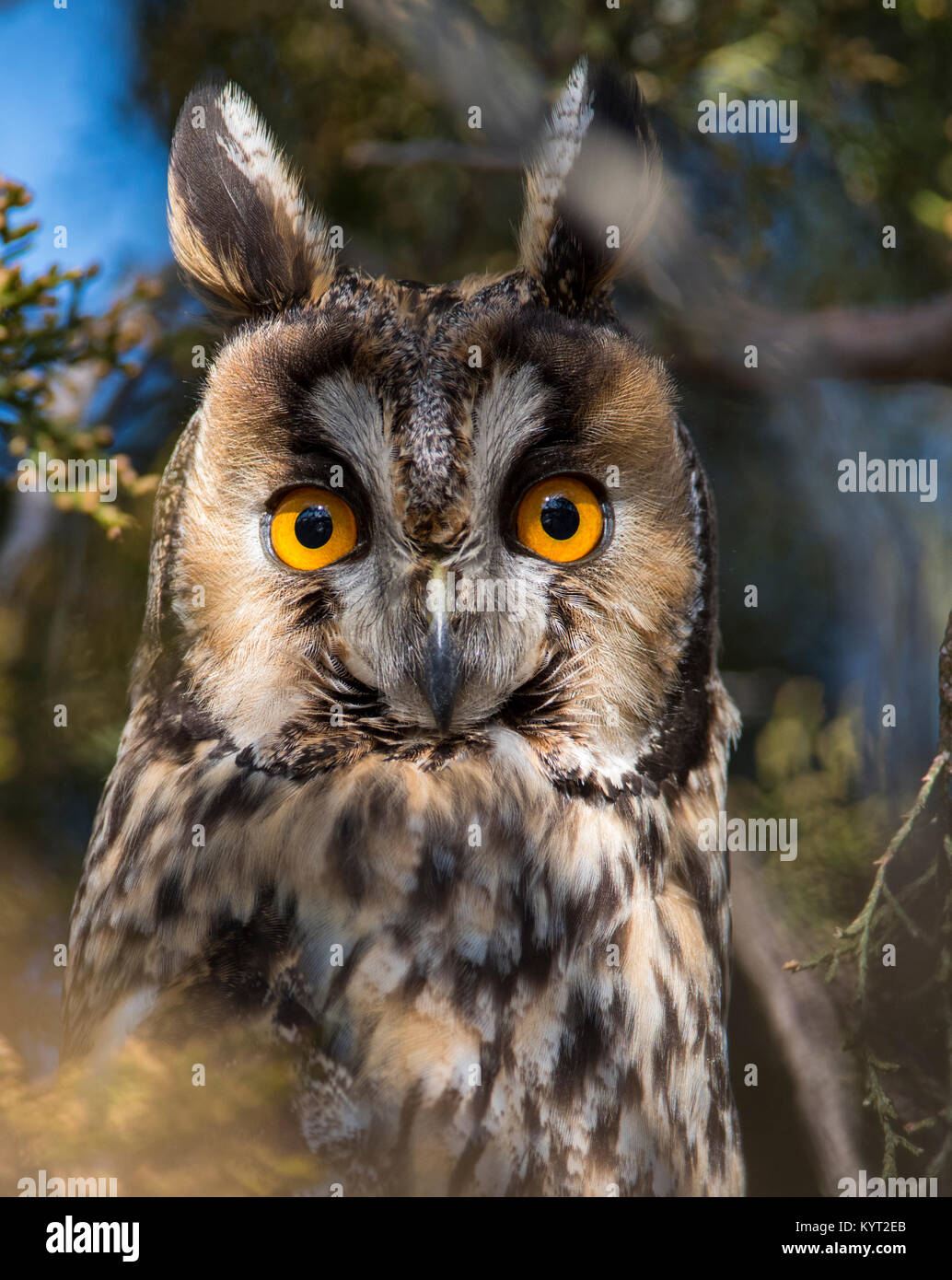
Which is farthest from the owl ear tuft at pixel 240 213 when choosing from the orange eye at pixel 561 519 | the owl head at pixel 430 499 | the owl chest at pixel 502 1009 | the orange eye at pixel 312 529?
the owl chest at pixel 502 1009

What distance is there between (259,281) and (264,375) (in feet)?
0.60

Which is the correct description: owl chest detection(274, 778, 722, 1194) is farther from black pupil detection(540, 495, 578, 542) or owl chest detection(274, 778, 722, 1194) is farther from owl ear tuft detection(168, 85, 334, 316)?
owl ear tuft detection(168, 85, 334, 316)

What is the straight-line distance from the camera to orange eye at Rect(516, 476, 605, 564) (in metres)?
1.36

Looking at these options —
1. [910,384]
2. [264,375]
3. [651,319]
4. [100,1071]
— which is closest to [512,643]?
[264,375]

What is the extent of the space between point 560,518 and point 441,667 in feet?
0.89

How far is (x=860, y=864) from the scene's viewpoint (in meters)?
1.93

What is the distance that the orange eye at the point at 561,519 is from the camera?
4.45ft

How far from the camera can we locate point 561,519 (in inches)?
54.1

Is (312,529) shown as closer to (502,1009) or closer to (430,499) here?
(430,499)

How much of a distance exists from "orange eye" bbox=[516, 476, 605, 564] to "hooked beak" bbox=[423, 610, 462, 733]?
0.18 m

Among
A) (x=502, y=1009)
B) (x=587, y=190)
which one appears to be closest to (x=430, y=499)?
(x=587, y=190)

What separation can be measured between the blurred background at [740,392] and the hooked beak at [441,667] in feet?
2.10

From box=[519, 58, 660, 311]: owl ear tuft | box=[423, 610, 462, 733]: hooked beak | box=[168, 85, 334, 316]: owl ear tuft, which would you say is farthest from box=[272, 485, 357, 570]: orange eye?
box=[519, 58, 660, 311]: owl ear tuft
